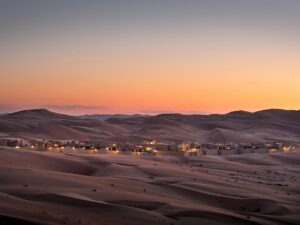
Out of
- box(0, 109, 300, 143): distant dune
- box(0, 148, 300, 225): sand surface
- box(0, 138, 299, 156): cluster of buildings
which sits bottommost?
box(0, 148, 300, 225): sand surface

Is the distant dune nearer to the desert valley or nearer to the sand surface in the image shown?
the desert valley

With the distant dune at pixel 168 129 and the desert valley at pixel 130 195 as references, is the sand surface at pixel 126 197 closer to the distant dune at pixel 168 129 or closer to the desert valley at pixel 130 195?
the desert valley at pixel 130 195

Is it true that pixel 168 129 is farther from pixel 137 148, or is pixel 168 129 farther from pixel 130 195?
pixel 130 195

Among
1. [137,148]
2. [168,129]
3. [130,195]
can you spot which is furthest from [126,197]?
[168,129]

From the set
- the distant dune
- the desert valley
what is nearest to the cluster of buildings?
the desert valley

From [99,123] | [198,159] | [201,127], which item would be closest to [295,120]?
[201,127]
